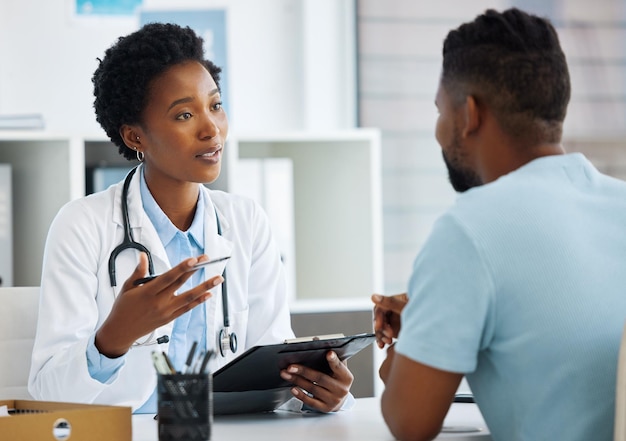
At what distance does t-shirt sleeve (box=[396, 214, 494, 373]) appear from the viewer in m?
1.11

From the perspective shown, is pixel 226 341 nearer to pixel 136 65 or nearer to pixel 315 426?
pixel 315 426

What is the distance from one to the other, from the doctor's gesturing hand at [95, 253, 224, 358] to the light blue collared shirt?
0.34 m

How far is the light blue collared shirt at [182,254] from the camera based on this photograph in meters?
1.86

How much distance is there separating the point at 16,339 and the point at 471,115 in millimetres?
976

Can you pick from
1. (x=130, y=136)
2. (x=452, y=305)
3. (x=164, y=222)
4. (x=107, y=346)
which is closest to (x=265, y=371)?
(x=107, y=346)

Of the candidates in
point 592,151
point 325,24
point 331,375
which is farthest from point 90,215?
point 592,151

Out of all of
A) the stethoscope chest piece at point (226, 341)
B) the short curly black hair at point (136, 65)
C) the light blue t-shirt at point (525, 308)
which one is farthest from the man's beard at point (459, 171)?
the short curly black hair at point (136, 65)

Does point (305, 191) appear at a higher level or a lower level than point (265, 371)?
higher

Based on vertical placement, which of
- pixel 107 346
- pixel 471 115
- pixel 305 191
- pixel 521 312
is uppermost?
pixel 471 115

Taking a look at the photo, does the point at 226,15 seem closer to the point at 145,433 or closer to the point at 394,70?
the point at 394,70

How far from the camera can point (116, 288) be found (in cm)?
183

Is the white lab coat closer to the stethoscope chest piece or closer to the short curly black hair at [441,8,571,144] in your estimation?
the stethoscope chest piece

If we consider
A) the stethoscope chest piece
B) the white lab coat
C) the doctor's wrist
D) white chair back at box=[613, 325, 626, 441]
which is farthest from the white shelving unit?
white chair back at box=[613, 325, 626, 441]

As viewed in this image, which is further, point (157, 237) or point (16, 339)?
point (157, 237)
